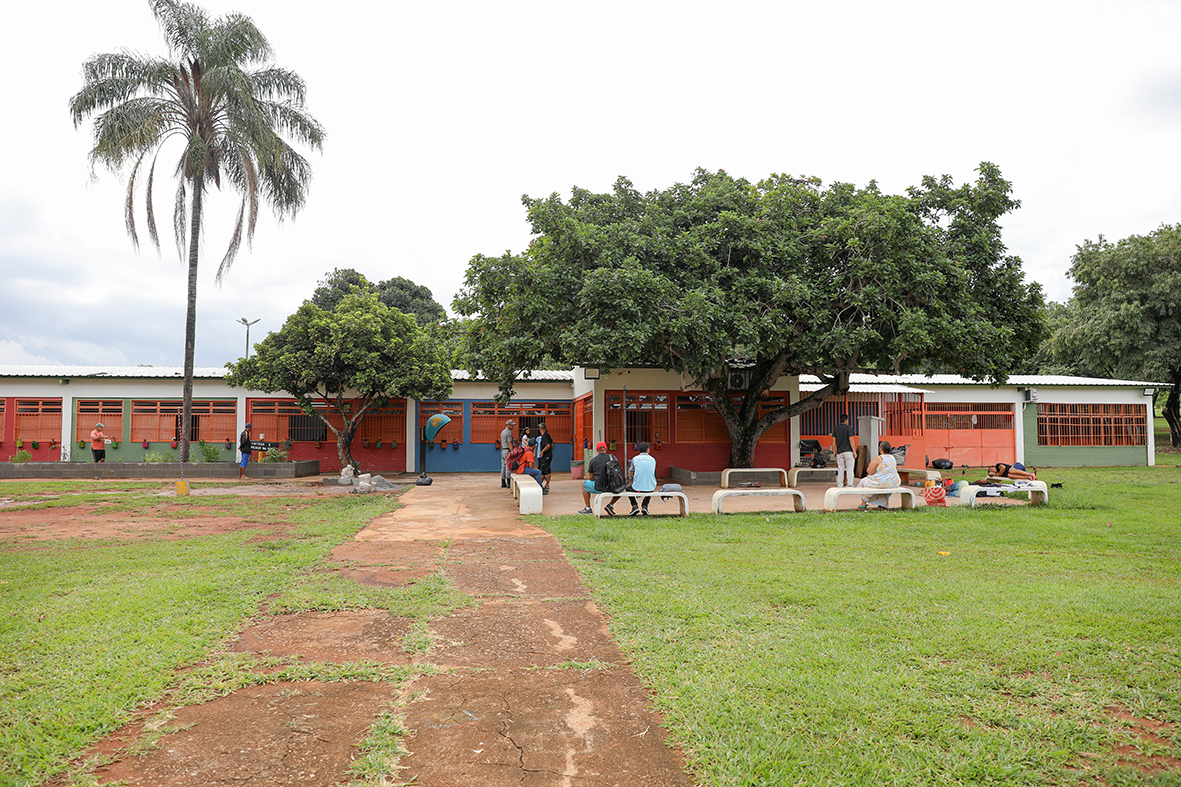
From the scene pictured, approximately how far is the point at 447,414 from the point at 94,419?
35.7 feet

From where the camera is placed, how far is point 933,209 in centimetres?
1529

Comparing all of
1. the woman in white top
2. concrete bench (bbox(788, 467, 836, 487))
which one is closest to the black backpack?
the woman in white top

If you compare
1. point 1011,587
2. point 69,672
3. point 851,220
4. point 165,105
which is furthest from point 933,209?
point 165,105

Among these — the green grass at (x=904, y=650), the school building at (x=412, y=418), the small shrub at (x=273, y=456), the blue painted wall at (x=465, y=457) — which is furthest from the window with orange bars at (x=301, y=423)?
the green grass at (x=904, y=650)

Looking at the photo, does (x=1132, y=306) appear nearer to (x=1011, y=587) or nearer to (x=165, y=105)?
(x=1011, y=587)

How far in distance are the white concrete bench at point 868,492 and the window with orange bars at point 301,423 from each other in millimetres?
14568

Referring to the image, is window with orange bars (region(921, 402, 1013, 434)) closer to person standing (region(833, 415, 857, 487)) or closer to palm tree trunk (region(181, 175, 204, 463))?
person standing (region(833, 415, 857, 487))

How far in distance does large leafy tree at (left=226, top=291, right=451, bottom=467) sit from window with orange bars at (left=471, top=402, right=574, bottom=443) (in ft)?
7.53

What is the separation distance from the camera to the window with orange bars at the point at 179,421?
72.2 feet

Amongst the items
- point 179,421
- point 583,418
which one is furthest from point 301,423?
point 583,418

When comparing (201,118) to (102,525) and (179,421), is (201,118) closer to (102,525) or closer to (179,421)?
(179,421)

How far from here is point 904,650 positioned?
424cm

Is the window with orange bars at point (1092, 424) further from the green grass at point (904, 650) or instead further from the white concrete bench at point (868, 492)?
the green grass at point (904, 650)

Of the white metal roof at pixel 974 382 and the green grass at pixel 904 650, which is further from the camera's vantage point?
the white metal roof at pixel 974 382
